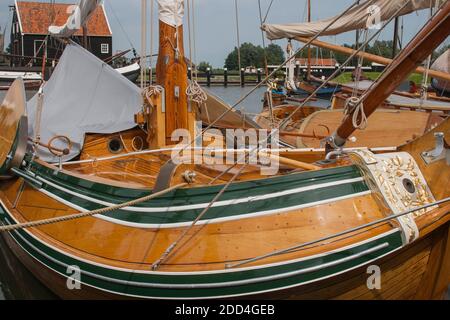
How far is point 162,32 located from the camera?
6.45 m

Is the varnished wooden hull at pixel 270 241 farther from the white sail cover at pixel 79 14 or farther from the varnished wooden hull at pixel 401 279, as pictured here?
the white sail cover at pixel 79 14

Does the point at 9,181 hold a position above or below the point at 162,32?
below

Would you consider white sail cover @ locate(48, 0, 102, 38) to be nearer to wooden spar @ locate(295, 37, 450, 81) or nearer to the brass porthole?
the brass porthole

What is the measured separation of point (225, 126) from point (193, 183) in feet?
12.6

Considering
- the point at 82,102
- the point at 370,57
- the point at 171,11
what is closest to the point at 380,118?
the point at 370,57

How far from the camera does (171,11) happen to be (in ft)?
20.8

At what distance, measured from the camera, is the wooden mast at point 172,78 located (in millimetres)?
6434

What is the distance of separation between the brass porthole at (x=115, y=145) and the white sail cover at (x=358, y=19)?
11.8 feet

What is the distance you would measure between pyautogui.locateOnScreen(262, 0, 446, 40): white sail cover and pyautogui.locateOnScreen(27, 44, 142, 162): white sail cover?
3414 mm

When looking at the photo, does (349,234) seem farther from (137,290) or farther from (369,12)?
(369,12)
